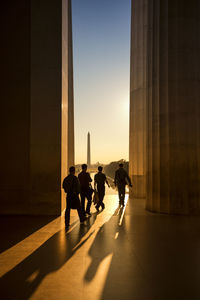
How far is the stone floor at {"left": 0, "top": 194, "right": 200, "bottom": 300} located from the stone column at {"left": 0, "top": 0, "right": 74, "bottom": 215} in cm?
207

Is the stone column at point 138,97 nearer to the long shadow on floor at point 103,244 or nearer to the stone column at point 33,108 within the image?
the stone column at point 33,108

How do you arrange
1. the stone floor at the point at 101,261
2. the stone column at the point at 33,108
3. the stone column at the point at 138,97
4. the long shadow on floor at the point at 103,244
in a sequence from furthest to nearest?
the stone column at the point at 138,97 < the stone column at the point at 33,108 < the long shadow on floor at the point at 103,244 < the stone floor at the point at 101,261

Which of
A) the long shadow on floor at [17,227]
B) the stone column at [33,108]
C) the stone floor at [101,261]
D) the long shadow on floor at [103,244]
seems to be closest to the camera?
the stone floor at [101,261]

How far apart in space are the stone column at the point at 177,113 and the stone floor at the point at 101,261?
223 cm

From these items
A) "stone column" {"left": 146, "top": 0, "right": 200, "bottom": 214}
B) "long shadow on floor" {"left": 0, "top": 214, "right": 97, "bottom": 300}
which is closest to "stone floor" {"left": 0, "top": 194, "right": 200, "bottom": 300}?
"long shadow on floor" {"left": 0, "top": 214, "right": 97, "bottom": 300}

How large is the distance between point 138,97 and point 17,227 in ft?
37.4

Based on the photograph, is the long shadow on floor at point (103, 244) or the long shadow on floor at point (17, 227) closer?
the long shadow on floor at point (103, 244)

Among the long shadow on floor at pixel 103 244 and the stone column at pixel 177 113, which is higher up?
the stone column at pixel 177 113

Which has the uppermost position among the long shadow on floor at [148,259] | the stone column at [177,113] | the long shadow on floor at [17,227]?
the stone column at [177,113]

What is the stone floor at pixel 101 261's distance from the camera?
3982 millimetres

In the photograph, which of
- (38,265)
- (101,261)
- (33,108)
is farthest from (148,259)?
(33,108)

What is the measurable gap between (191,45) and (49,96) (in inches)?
243

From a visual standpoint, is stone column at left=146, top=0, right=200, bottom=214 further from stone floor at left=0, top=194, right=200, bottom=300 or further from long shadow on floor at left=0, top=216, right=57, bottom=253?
long shadow on floor at left=0, top=216, right=57, bottom=253

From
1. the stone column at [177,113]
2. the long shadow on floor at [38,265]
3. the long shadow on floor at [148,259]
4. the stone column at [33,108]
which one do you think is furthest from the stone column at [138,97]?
the long shadow on floor at [38,265]
